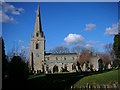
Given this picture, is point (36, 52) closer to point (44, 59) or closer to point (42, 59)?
point (42, 59)

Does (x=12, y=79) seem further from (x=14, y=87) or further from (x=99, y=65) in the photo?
(x=99, y=65)

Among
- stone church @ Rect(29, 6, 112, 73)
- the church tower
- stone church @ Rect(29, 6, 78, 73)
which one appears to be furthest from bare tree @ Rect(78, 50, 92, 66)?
the church tower

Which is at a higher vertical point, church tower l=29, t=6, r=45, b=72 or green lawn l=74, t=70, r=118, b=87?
church tower l=29, t=6, r=45, b=72

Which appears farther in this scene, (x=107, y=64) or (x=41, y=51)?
(x=41, y=51)

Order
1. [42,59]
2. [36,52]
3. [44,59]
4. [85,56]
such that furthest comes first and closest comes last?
1. [44,59]
2. [42,59]
3. [36,52]
4. [85,56]

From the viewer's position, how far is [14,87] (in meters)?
12.0

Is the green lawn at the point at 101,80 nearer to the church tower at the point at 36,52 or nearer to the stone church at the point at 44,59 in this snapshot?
the stone church at the point at 44,59

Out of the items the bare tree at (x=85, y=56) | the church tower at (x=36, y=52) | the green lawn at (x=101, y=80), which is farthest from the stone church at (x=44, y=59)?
the green lawn at (x=101, y=80)

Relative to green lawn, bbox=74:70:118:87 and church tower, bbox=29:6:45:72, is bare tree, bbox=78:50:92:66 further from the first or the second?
green lawn, bbox=74:70:118:87

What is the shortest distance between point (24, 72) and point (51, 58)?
32.3m

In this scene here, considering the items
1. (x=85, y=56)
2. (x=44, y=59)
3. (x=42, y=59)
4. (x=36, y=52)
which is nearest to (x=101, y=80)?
(x=85, y=56)

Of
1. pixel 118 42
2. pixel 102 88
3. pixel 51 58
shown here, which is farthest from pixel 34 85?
pixel 51 58

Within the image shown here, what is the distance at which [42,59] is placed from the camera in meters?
40.1

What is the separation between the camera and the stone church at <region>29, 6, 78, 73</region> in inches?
1335
